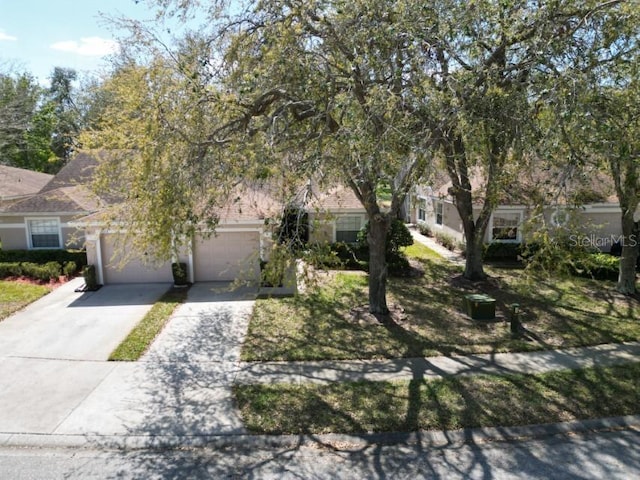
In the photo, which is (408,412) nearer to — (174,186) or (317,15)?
(174,186)

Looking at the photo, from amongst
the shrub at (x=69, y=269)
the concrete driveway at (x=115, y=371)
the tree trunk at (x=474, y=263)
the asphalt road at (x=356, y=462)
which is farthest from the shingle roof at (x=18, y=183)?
the tree trunk at (x=474, y=263)

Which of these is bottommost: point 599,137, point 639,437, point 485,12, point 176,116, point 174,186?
point 639,437

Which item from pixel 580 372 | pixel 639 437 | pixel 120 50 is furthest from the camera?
pixel 120 50

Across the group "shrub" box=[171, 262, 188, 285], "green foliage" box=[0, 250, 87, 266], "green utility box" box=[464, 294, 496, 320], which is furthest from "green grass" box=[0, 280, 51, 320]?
"green utility box" box=[464, 294, 496, 320]

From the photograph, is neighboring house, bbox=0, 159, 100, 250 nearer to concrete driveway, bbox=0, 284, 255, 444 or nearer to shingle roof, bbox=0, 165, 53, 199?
shingle roof, bbox=0, 165, 53, 199

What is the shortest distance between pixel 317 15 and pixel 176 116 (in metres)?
3.74

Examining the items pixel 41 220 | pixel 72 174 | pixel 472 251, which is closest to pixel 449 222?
pixel 472 251

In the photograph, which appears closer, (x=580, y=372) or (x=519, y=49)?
(x=580, y=372)

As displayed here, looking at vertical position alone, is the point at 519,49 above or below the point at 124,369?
above

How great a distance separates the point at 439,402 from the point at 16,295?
13632mm

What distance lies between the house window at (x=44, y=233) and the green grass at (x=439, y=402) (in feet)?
46.9

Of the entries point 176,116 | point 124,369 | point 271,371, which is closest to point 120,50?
point 176,116

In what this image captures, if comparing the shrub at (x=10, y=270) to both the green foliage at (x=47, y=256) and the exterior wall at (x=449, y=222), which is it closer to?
the green foliage at (x=47, y=256)

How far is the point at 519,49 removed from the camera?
10781mm
